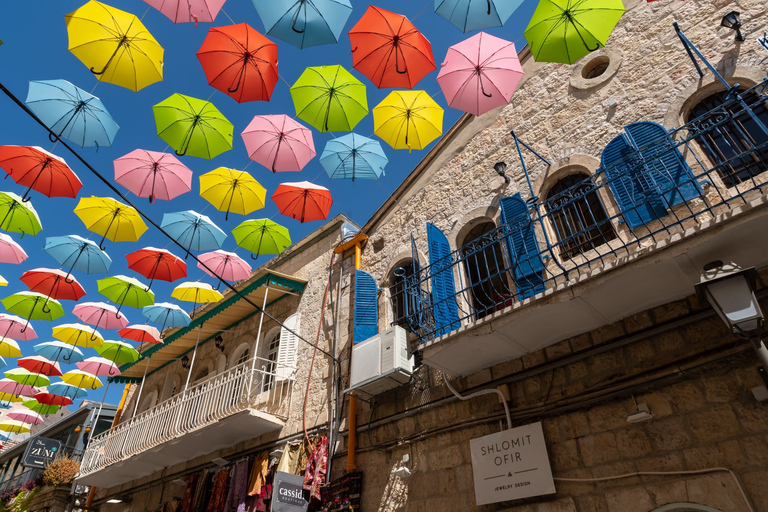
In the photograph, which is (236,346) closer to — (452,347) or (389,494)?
(389,494)

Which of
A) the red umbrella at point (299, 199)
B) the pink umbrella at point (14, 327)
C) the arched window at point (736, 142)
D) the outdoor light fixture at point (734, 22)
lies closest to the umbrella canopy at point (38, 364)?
the pink umbrella at point (14, 327)

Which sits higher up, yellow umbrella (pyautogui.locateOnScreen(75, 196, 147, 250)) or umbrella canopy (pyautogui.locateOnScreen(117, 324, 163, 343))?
yellow umbrella (pyautogui.locateOnScreen(75, 196, 147, 250))

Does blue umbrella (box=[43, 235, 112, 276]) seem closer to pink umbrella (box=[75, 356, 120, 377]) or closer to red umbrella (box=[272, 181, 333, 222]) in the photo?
red umbrella (box=[272, 181, 333, 222])

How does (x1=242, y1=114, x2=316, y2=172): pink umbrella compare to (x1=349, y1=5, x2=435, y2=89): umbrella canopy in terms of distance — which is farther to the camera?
(x1=242, y1=114, x2=316, y2=172): pink umbrella

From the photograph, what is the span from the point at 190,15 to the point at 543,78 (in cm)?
551

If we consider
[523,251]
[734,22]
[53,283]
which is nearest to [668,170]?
[523,251]

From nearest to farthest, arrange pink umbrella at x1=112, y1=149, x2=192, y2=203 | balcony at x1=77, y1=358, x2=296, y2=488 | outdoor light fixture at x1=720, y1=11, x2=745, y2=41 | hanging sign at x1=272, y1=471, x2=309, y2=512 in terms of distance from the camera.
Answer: outdoor light fixture at x1=720, y1=11, x2=745, y2=41 → hanging sign at x1=272, y1=471, x2=309, y2=512 → balcony at x1=77, y1=358, x2=296, y2=488 → pink umbrella at x1=112, y1=149, x2=192, y2=203

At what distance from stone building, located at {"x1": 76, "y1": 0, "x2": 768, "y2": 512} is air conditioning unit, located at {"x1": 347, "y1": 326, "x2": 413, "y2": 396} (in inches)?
11.7

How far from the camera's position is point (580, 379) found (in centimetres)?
515

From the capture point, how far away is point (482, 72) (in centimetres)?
679

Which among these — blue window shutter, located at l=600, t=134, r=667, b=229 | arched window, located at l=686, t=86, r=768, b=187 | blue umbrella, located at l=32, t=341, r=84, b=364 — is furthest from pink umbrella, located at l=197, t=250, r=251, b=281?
arched window, located at l=686, t=86, r=768, b=187

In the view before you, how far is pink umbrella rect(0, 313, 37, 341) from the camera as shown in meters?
12.1

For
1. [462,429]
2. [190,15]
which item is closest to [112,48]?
[190,15]

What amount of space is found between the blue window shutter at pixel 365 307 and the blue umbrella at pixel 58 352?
35.7ft
